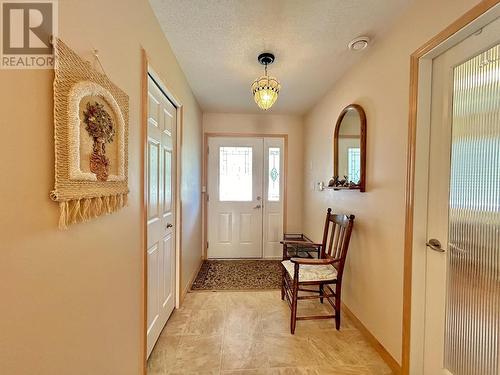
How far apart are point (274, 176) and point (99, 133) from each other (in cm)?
317

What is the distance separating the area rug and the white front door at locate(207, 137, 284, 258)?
259 millimetres

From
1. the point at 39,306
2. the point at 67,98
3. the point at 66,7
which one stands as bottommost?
the point at 39,306

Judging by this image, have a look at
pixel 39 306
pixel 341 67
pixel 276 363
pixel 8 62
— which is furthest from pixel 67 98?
pixel 341 67

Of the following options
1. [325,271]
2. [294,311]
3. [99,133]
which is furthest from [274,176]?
[99,133]

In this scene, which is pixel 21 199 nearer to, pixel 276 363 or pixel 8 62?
pixel 8 62

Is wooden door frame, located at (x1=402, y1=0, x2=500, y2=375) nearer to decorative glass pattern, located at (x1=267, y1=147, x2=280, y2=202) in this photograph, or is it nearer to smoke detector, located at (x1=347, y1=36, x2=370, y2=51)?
smoke detector, located at (x1=347, y1=36, x2=370, y2=51)

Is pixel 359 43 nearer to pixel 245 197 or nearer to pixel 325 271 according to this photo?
pixel 325 271

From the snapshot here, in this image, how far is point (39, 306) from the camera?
701 mm

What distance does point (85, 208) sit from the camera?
0.86 meters

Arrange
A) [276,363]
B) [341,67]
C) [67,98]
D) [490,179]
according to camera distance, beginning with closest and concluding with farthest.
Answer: [67,98] < [490,179] < [276,363] < [341,67]

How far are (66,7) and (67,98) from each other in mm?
333

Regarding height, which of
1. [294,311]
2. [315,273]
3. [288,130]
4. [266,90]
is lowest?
[294,311]

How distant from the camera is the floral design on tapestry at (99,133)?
2.89 feet

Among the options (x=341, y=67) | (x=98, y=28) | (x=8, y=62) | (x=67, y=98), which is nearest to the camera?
(x=8, y=62)
